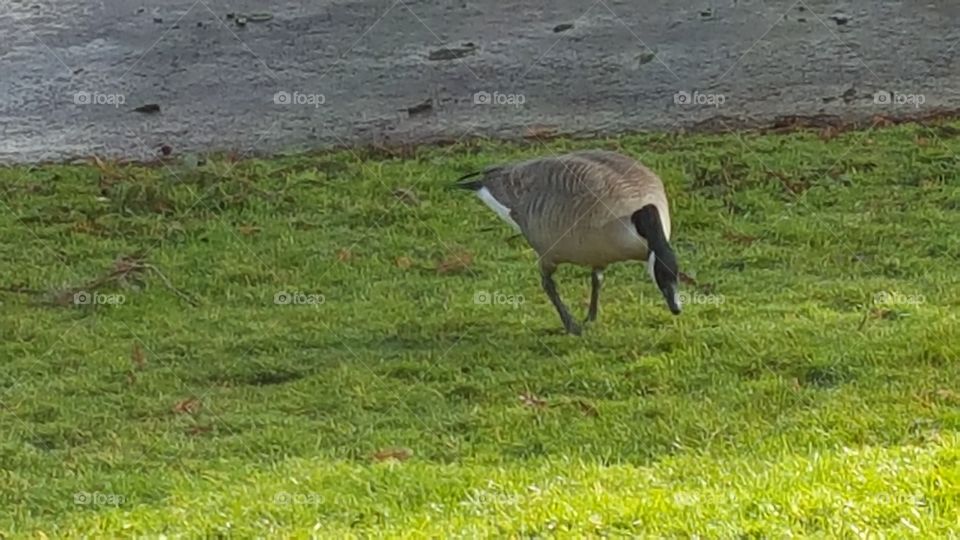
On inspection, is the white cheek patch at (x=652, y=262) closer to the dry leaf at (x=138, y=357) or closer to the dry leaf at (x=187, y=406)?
the dry leaf at (x=187, y=406)

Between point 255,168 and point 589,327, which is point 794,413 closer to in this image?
point 589,327

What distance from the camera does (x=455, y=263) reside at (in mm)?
10055

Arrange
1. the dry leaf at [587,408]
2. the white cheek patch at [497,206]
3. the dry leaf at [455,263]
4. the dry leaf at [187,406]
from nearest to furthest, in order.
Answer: the dry leaf at [587,408], the dry leaf at [187,406], the white cheek patch at [497,206], the dry leaf at [455,263]

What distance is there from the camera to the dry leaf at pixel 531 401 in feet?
22.8

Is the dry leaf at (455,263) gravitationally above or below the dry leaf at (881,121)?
above

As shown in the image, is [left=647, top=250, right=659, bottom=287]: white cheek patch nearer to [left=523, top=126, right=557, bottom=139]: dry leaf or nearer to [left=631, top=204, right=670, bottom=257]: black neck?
[left=631, top=204, right=670, bottom=257]: black neck

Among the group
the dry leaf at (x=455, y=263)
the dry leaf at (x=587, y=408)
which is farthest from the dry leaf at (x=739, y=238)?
the dry leaf at (x=587, y=408)

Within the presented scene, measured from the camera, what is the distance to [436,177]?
1241 centimetres

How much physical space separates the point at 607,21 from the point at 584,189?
8.58 m

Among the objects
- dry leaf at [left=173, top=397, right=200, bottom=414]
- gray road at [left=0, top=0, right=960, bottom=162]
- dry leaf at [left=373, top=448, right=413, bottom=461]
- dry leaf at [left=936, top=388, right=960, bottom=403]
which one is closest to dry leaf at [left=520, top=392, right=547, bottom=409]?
dry leaf at [left=373, top=448, right=413, bottom=461]

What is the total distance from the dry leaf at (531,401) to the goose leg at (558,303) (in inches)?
46.3

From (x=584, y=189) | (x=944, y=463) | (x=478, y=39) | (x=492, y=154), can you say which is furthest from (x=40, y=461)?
(x=478, y=39)

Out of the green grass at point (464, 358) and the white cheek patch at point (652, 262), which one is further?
the white cheek patch at point (652, 262)

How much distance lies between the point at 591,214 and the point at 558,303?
0.78m
